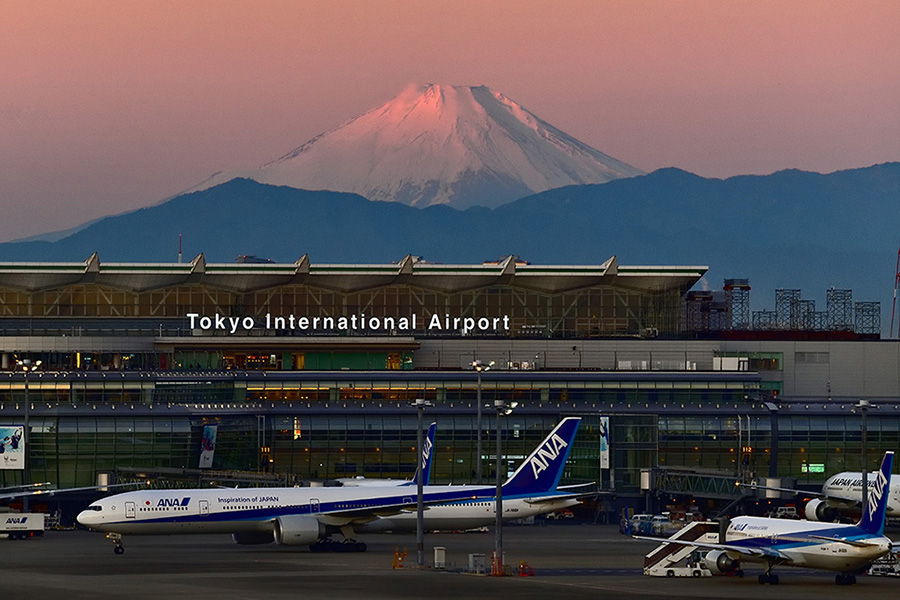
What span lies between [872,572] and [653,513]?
62014 millimetres

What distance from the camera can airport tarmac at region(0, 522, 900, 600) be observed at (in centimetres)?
8275

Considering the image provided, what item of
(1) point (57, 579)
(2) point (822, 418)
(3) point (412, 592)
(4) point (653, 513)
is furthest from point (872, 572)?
(2) point (822, 418)

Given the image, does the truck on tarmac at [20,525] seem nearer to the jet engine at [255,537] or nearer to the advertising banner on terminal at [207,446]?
the jet engine at [255,537]

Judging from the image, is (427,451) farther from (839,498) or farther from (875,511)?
(875,511)

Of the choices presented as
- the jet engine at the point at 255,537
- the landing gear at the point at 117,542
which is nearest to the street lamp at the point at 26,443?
the landing gear at the point at 117,542

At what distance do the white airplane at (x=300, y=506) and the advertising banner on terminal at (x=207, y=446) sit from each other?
4395cm

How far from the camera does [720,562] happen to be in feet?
311

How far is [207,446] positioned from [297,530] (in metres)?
52.5

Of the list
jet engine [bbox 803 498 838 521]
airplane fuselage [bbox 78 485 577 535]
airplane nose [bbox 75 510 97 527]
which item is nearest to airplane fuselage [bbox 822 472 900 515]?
jet engine [bbox 803 498 838 521]

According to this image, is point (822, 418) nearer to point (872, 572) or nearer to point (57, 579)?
point (872, 572)

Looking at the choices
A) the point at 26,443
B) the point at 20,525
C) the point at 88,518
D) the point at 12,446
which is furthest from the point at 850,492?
the point at 12,446

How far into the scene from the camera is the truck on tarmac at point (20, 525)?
125m

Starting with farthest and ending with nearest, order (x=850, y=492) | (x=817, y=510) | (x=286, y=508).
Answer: (x=850, y=492) < (x=817, y=510) < (x=286, y=508)

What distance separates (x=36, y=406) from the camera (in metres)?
161
